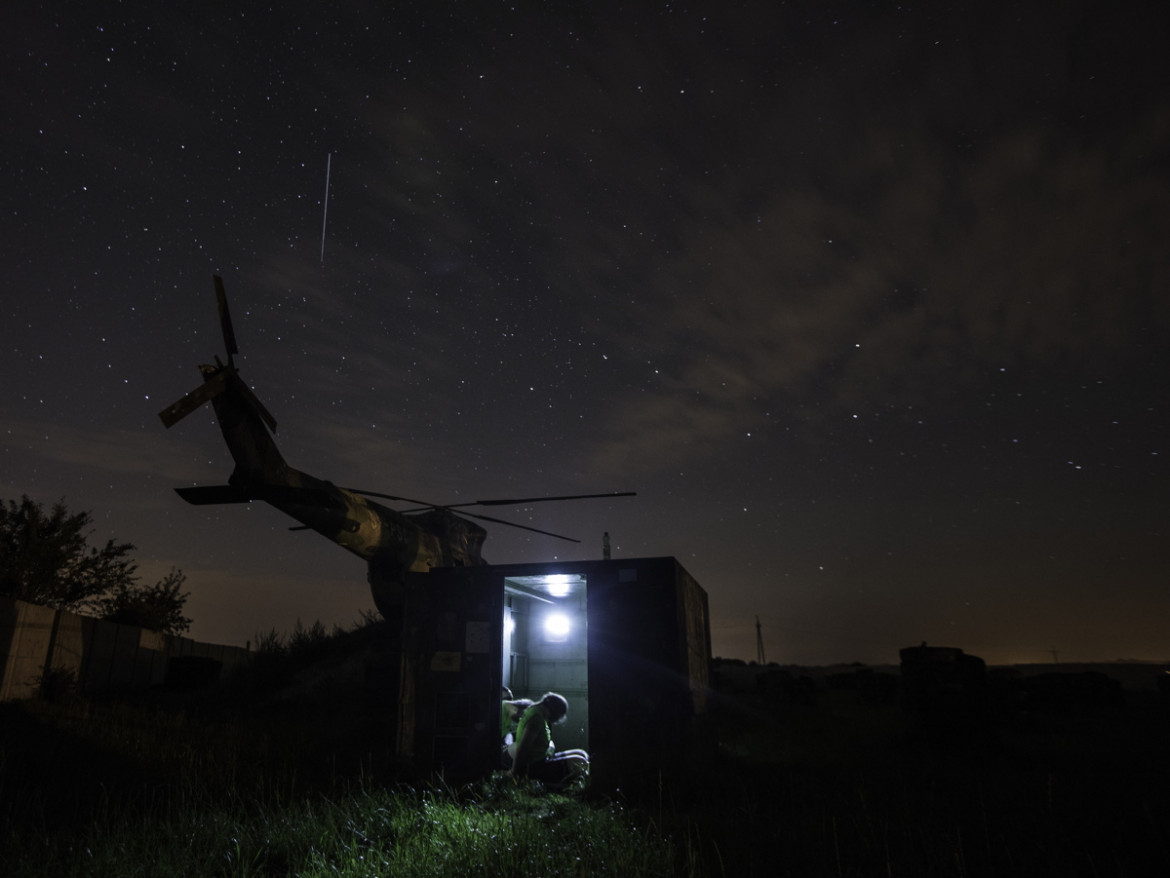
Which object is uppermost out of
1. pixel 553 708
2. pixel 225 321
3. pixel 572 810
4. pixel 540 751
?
pixel 225 321

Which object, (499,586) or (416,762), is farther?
(499,586)

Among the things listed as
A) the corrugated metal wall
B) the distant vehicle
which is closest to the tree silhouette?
the corrugated metal wall

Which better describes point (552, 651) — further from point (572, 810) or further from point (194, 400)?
point (194, 400)

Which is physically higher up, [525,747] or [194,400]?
[194,400]

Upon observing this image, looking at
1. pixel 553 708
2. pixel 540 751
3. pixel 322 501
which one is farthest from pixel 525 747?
pixel 322 501

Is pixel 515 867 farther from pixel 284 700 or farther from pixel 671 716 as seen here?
pixel 284 700

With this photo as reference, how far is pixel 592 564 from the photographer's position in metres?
11.4

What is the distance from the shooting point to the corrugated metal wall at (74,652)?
15.7 m

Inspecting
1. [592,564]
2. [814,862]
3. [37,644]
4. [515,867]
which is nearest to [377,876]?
[515,867]

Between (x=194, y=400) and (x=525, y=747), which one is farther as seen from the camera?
(x=525, y=747)

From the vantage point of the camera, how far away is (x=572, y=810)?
311 inches

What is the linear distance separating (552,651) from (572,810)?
25.5ft

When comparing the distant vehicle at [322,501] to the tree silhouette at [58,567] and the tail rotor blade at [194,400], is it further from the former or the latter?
the tree silhouette at [58,567]

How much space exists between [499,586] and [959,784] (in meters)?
7.43
